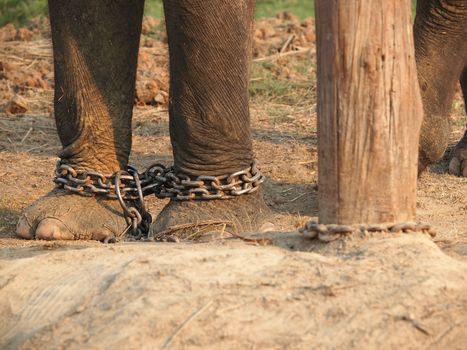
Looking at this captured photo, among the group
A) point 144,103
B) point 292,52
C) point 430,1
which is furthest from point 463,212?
point 292,52

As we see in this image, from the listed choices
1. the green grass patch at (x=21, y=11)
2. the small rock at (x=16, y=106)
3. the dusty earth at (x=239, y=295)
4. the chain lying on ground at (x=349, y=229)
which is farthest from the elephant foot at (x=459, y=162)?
the green grass patch at (x=21, y=11)

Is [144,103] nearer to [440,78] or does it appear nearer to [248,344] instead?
[440,78]

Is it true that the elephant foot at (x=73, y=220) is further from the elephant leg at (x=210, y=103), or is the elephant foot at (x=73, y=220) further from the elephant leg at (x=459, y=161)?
the elephant leg at (x=459, y=161)

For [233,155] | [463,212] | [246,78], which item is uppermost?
[246,78]

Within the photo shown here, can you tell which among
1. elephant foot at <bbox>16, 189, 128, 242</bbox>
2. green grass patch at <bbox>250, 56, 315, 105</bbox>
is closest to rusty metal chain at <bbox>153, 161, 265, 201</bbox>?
elephant foot at <bbox>16, 189, 128, 242</bbox>

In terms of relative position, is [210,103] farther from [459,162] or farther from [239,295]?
[459,162]

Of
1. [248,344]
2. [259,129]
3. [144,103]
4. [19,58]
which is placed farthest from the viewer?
[19,58]

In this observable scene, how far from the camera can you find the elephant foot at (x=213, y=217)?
11.8ft

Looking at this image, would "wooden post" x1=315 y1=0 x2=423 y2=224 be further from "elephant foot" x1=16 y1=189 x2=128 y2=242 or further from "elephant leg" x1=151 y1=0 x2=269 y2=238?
"elephant foot" x1=16 y1=189 x2=128 y2=242

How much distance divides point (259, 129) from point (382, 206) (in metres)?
3.12

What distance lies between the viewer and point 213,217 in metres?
3.72

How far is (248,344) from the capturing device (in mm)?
2371

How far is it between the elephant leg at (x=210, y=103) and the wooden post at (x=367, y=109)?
2.90 feet

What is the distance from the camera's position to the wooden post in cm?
267
